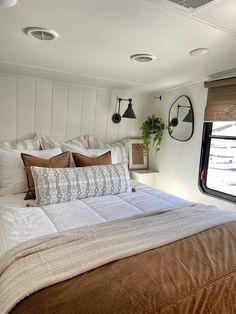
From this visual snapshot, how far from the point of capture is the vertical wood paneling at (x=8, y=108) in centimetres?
243

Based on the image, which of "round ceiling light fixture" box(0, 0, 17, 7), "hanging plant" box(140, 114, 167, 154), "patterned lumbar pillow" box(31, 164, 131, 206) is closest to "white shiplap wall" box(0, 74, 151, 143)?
"hanging plant" box(140, 114, 167, 154)

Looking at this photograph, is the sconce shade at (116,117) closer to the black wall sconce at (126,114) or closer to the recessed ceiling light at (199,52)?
the black wall sconce at (126,114)

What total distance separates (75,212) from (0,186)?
865mm

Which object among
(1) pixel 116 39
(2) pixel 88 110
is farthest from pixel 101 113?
(1) pixel 116 39

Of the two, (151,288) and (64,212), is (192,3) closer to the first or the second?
(151,288)

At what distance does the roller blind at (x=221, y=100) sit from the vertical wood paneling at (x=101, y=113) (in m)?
1.20

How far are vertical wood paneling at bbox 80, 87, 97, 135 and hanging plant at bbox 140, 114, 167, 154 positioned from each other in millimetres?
720

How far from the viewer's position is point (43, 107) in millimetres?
2639

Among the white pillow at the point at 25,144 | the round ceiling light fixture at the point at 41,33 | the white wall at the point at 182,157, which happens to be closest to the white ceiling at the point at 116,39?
the round ceiling light fixture at the point at 41,33

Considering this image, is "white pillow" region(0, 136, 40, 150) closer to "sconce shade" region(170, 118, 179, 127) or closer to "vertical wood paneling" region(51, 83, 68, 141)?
"vertical wood paneling" region(51, 83, 68, 141)

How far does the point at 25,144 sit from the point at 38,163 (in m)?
0.53

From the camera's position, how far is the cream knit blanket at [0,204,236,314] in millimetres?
912

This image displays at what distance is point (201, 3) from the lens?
111 centimetres

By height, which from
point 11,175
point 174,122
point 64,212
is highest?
point 174,122
